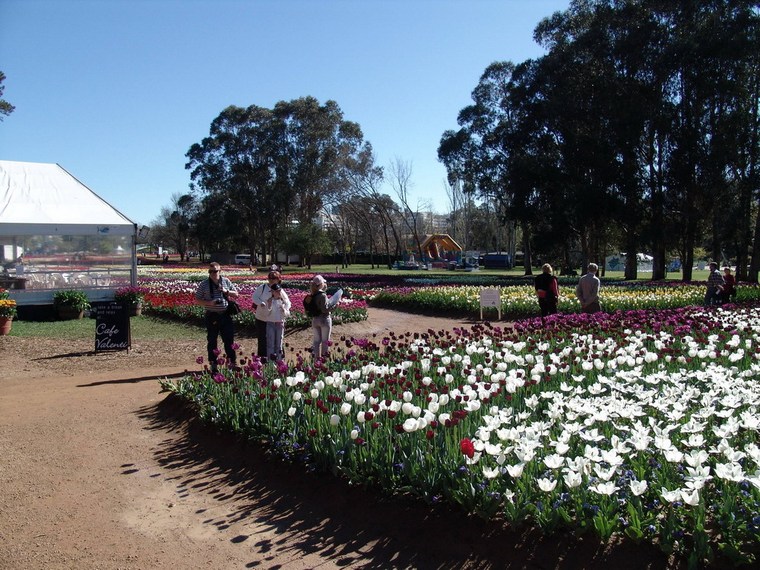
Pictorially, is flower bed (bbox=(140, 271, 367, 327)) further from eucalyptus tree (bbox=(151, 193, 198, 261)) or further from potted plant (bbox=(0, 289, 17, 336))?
eucalyptus tree (bbox=(151, 193, 198, 261))

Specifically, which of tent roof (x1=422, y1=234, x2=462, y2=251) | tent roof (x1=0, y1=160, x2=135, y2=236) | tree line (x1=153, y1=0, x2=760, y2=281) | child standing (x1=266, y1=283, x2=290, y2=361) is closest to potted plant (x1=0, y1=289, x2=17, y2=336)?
tent roof (x1=0, y1=160, x2=135, y2=236)

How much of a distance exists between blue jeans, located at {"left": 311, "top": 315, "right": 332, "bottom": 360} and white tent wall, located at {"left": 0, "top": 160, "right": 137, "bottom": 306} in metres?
11.7

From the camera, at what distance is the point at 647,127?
34.7m

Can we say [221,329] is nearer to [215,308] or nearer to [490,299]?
[215,308]

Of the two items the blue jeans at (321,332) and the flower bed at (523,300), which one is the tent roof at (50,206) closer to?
the flower bed at (523,300)

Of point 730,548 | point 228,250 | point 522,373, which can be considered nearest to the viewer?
point 730,548

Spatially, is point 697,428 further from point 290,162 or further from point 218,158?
point 218,158

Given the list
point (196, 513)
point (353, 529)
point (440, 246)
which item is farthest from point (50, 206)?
point (440, 246)

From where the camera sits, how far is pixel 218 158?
6488cm

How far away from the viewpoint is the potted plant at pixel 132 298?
18.6 m

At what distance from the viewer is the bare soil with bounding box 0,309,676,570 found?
3.85m

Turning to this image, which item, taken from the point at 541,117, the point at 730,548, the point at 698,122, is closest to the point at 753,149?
the point at 698,122

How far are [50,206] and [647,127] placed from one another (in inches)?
1174

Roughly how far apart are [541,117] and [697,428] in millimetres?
37624
